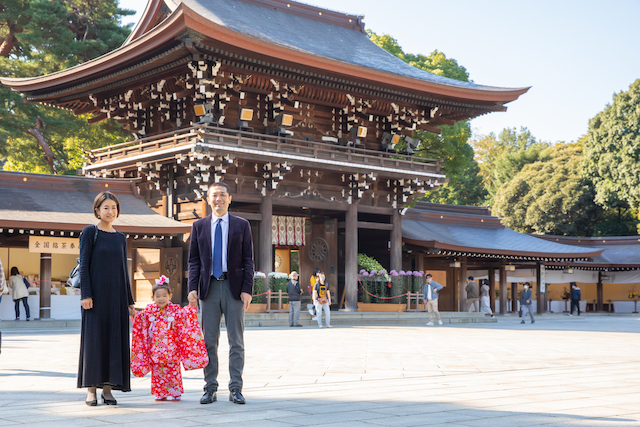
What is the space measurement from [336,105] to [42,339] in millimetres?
13847

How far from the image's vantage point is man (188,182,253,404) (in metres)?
6.21

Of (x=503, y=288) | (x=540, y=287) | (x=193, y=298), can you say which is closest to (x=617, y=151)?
(x=540, y=287)

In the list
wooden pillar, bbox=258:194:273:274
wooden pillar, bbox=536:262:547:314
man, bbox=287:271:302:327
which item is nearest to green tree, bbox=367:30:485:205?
wooden pillar, bbox=536:262:547:314

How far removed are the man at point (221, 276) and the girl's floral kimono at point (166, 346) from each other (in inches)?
6.2

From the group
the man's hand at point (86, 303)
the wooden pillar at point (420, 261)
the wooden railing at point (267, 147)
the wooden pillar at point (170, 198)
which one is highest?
the wooden railing at point (267, 147)

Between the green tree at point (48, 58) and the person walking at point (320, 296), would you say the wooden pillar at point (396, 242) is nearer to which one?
the person walking at point (320, 296)

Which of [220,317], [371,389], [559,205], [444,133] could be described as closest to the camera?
[220,317]

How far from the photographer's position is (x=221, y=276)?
6227 mm

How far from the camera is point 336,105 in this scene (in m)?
24.3

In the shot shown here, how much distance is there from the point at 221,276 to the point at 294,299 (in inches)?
525

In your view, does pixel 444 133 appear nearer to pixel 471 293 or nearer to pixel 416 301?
pixel 471 293

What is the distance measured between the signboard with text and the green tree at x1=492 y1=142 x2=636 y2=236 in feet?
112

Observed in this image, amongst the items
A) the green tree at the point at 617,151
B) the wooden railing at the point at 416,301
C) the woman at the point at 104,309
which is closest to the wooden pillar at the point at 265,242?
the wooden railing at the point at 416,301

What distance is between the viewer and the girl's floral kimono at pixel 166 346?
6.18 m
